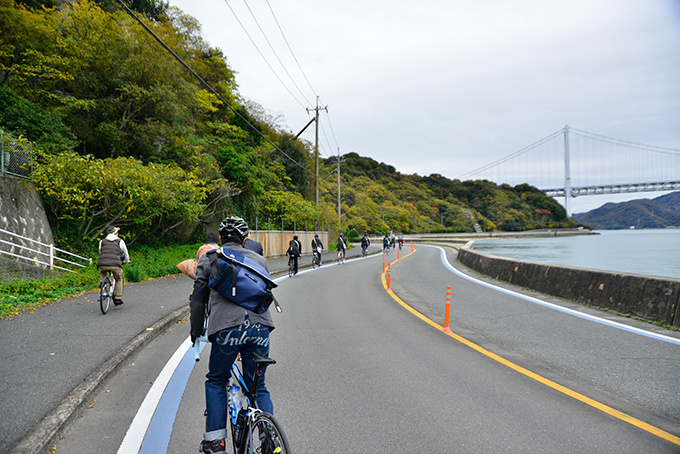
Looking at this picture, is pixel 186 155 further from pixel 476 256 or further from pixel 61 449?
pixel 61 449

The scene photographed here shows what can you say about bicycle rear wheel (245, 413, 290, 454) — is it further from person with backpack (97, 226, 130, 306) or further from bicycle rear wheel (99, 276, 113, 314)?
person with backpack (97, 226, 130, 306)

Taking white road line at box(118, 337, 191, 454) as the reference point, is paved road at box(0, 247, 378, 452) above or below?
above

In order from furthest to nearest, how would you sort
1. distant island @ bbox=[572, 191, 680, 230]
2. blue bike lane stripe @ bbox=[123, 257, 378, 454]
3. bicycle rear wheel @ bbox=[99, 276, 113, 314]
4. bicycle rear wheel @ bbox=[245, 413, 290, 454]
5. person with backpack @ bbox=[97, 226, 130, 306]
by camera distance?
1. distant island @ bbox=[572, 191, 680, 230]
2. person with backpack @ bbox=[97, 226, 130, 306]
3. bicycle rear wheel @ bbox=[99, 276, 113, 314]
4. blue bike lane stripe @ bbox=[123, 257, 378, 454]
5. bicycle rear wheel @ bbox=[245, 413, 290, 454]

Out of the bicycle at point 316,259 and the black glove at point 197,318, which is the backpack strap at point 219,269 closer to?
the black glove at point 197,318

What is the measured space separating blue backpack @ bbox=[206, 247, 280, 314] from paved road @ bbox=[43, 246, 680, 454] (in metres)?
1.34

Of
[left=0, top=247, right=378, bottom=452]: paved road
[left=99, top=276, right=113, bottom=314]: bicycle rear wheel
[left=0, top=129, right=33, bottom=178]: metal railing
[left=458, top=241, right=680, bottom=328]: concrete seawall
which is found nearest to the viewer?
[left=0, top=247, right=378, bottom=452]: paved road

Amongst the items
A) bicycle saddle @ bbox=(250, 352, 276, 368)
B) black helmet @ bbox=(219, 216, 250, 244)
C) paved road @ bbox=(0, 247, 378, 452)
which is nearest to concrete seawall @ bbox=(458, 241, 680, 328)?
bicycle saddle @ bbox=(250, 352, 276, 368)

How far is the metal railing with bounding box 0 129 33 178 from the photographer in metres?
12.8

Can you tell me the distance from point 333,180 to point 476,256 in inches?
3024

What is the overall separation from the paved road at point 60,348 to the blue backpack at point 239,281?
2130 mm

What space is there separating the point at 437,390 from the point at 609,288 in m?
6.70

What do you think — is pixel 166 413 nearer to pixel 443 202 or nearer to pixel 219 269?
pixel 219 269

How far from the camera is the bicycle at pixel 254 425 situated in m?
2.56

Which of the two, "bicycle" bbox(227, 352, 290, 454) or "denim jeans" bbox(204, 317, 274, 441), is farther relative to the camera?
"denim jeans" bbox(204, 317, 274, 441)
